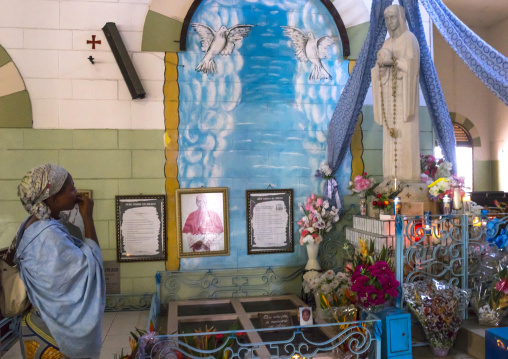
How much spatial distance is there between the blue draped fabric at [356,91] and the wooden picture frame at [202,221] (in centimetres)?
144

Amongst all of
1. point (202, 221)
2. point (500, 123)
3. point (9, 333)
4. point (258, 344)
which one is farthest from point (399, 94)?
point (500, 123)

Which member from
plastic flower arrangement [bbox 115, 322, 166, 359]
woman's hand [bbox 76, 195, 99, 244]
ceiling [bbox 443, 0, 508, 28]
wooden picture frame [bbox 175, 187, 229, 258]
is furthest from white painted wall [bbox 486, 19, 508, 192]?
woman's hand [bbox 76, 195, 99, 244]

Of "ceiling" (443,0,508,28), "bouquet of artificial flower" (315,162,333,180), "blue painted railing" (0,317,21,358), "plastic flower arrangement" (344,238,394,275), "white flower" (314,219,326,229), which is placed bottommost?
"blue painted railing" (0,317,21,358)

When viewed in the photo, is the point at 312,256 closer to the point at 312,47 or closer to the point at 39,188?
the point at 312,47

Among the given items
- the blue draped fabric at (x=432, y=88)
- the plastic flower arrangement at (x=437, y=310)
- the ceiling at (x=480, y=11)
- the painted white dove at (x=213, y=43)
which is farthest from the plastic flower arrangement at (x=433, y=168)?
the ceiling at (x=480, y=11)

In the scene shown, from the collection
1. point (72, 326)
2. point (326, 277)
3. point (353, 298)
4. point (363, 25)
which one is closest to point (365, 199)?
point (326, 277)

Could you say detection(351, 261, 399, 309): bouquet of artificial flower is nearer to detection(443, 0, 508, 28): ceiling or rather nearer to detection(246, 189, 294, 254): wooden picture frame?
detection(246, 189, 294, 254): wooden picture frame

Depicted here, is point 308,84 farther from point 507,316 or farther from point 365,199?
point 507,316

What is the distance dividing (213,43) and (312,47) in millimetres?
1227

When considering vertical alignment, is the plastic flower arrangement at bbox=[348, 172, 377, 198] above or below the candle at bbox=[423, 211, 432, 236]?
above

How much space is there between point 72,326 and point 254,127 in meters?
3.80

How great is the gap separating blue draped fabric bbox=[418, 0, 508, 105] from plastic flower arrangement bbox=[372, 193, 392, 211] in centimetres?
136

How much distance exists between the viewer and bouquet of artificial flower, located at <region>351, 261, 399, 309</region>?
355 centimetres

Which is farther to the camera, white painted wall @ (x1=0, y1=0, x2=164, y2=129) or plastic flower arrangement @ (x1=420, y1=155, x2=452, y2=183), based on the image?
white painted wall @ (x1=0, y1=0, x2=164, y2=129)
